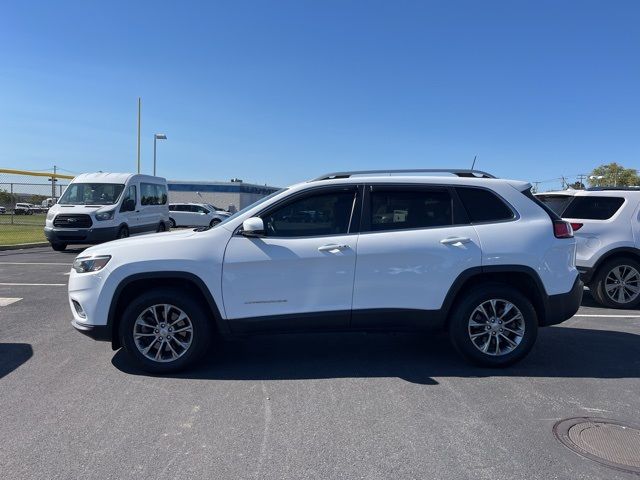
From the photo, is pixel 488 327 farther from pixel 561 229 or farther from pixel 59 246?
pixel 59 246

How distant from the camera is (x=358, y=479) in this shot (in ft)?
10.1

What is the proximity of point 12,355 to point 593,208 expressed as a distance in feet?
26.3

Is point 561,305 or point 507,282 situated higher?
point 507,282

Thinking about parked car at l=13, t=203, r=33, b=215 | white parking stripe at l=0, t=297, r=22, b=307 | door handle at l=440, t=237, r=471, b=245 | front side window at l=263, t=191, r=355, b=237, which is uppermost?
front side window at l=263, t=191, r=355, b=237

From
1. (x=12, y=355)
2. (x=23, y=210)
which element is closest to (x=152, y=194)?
(x=12, y=355)

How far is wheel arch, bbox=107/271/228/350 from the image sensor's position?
15.5 feet

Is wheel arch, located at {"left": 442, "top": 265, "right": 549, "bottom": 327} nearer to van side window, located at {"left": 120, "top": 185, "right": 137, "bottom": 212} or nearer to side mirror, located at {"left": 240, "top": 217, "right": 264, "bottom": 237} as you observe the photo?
side mirror, located at {"left": 240, "top": 217, "right": 264, "bottom": 237}

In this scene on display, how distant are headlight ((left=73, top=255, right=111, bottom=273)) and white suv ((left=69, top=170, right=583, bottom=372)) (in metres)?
0.01

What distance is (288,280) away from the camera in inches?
187

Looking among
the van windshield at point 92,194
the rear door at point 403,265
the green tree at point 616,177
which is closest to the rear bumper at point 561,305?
the rear door at point 403,265

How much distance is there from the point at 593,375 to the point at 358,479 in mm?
2973

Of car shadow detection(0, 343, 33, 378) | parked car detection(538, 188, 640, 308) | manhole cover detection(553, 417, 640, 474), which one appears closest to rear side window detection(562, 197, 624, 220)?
parked car detection(538, 188, 640, 308)

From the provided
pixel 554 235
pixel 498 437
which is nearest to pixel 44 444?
pixel 498 437

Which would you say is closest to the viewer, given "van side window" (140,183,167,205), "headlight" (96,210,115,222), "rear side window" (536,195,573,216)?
"rear side window" (536,195,573,216)
